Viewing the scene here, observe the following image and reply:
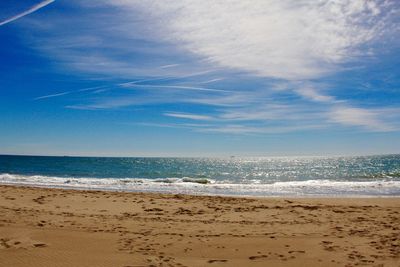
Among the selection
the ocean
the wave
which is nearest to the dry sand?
the wave

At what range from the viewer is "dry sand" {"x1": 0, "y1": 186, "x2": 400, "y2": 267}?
708 cm

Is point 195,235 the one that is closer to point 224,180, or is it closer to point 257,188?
point 257,188

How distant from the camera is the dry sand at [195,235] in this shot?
7078 millimetres

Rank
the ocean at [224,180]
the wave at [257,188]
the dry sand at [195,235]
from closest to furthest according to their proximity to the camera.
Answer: the dry sand at [195,235] → the wave at [257,188] → the ocean at [224,180]

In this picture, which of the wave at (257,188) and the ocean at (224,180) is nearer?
the wave at (257,188)

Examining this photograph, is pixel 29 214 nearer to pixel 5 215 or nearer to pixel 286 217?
pixel 5 215

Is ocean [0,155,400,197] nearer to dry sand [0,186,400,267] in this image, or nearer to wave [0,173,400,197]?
wave [0,173,400,197]

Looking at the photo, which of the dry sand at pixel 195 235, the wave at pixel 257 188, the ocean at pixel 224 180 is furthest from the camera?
the ocean at pixel 224 180

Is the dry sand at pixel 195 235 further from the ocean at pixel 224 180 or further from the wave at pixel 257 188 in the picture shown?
the ocean at pixel 224 180

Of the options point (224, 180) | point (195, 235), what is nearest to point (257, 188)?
point (224, 180)

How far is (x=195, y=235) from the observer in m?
9.12

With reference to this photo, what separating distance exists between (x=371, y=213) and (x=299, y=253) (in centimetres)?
686

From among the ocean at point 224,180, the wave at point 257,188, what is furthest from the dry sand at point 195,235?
the ocean at point 224,180

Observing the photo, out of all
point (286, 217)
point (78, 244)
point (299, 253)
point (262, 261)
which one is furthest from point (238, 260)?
point (286, 217)
